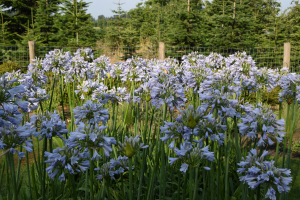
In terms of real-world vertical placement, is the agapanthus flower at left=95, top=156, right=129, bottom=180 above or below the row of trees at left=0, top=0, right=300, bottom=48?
below

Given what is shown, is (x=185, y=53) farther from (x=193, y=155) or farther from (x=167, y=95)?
(x=193, y=155)

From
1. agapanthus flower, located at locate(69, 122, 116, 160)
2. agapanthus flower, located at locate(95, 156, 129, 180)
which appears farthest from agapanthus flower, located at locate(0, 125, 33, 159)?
agapanthus flower, located at locate(95, 156, 129, 180)

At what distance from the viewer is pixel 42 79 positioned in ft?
11.6

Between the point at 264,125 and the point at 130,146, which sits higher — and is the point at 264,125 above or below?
above

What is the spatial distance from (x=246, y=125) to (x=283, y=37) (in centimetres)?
1895

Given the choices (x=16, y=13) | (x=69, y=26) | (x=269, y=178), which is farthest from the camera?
(x=16, y=13)

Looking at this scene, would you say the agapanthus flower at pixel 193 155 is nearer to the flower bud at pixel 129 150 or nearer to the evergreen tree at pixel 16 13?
the flower bud at pixel 129 150

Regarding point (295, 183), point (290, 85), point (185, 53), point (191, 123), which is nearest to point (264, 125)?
point (191, 123)

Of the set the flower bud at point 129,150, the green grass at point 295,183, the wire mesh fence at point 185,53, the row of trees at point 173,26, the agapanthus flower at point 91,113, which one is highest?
the row of trees at point 173,26

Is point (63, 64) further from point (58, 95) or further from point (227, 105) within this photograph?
point (58, 95)

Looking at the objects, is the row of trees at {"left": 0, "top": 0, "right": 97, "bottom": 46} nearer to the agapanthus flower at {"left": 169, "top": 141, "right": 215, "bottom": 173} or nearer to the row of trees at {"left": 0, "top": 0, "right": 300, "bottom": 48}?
the row of trees at {"left": 0, "top": 0, "right": 300, "bottom": 48}

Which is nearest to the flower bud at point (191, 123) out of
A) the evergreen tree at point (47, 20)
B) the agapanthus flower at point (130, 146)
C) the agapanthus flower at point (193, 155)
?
the agapanthus flower at point (193, 155)

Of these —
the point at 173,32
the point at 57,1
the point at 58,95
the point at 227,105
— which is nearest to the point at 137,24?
the point at 57,1

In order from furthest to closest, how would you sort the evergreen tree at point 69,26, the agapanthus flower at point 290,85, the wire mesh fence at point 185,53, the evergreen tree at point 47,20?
the evergreen tree at point 47,20, the evergreen tree at point 69,26, the wire mesh fence at point 185,53, the agapanthus flower at point 290,85
